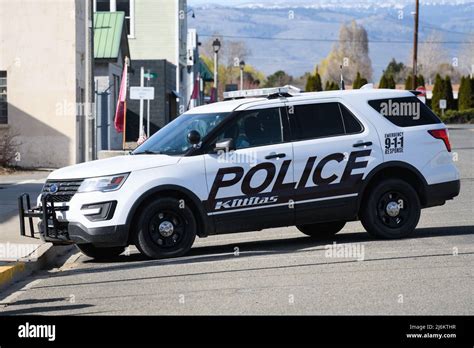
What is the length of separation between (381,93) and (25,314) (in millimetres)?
6674

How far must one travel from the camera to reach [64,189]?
13328 mm

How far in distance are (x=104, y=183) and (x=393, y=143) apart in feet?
13.0

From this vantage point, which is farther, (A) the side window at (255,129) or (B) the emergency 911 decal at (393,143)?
(B) the emergency 911 decal at (393,143)

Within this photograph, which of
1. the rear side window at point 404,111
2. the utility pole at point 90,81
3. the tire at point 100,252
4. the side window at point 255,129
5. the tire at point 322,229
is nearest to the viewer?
the side window at point 255,129

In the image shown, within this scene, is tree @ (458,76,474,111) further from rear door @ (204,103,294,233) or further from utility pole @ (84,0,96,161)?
rear door @ (204,103,294,233)

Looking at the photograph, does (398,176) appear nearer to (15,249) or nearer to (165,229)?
(165,229)

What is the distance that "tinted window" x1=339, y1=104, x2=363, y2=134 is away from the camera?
14.3 meters

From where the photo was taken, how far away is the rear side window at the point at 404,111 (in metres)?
14.6

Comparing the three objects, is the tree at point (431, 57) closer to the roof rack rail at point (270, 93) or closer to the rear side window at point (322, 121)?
the roof rack rail at point (270, 93)

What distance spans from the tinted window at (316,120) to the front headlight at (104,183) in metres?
2.43

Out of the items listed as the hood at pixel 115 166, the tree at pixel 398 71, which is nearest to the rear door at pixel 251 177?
the hood at pixel 115 166

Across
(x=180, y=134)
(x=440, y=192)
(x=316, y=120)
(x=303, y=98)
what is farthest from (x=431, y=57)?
(x=180, y=134)
